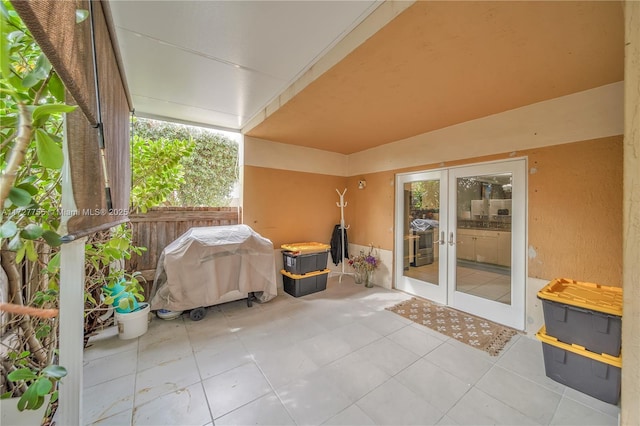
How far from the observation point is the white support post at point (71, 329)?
97 centimetres

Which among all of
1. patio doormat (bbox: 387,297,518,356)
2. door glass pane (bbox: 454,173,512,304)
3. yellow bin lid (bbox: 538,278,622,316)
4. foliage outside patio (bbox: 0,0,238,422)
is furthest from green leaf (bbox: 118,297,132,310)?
door glass pane (bbox: 454,173,512,304)

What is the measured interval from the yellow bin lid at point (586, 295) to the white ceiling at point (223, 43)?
105 inches

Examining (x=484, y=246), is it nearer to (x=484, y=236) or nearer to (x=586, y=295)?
(x=484, y=236)

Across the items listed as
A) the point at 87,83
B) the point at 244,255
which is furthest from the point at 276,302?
the point at 87,83

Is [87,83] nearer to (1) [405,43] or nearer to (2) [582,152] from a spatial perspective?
(1) [405,43]

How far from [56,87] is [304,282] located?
3.68 m

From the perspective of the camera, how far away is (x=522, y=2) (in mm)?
1400

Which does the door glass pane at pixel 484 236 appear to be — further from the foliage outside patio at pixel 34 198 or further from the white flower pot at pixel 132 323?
the white flower pot at pixel 132 323

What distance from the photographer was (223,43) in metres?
1.95

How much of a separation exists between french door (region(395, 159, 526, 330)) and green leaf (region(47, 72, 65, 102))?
3.89 meters

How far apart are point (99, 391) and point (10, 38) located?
243 cm

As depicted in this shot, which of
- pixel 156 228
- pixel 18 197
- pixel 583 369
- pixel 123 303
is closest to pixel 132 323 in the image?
pixel 123 303

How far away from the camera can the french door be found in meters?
2.95

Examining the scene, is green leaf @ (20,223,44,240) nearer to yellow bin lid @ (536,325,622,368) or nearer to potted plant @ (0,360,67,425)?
potted plant @ (0,360,67,425)
